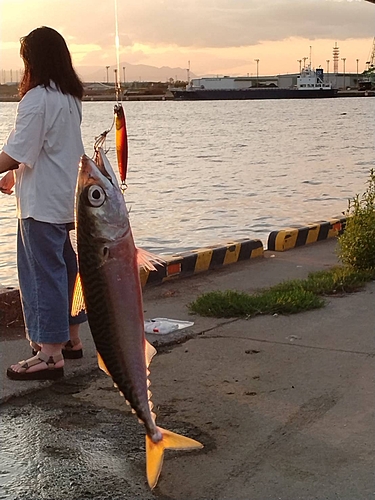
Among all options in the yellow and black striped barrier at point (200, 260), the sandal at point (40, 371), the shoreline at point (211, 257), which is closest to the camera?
the sandal at point (40, 371)

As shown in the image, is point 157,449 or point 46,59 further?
point 46,59

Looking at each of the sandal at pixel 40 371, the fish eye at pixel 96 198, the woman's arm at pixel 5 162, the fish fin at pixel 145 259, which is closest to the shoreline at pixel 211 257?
the sandal at pixel 40 371

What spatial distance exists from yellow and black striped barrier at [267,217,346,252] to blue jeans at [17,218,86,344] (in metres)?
5.83

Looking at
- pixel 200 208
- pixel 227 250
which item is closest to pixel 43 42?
pixel 227 250

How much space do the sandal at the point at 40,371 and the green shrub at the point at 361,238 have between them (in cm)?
413

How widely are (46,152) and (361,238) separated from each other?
4392mm

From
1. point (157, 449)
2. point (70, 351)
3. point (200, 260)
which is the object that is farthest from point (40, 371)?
point (200, 260)

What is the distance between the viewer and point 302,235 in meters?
11.3

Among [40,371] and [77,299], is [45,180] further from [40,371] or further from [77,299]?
[77,299]

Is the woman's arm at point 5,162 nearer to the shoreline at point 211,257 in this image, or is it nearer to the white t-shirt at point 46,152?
the white t-shirt at point 46,152

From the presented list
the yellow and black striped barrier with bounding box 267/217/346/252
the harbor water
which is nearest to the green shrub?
the yellow and black striped barrier with bounding box 267/217/346/252

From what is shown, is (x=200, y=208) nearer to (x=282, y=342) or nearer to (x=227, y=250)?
(x=227, y=250)

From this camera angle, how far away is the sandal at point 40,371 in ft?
17.7

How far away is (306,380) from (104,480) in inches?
72.0
